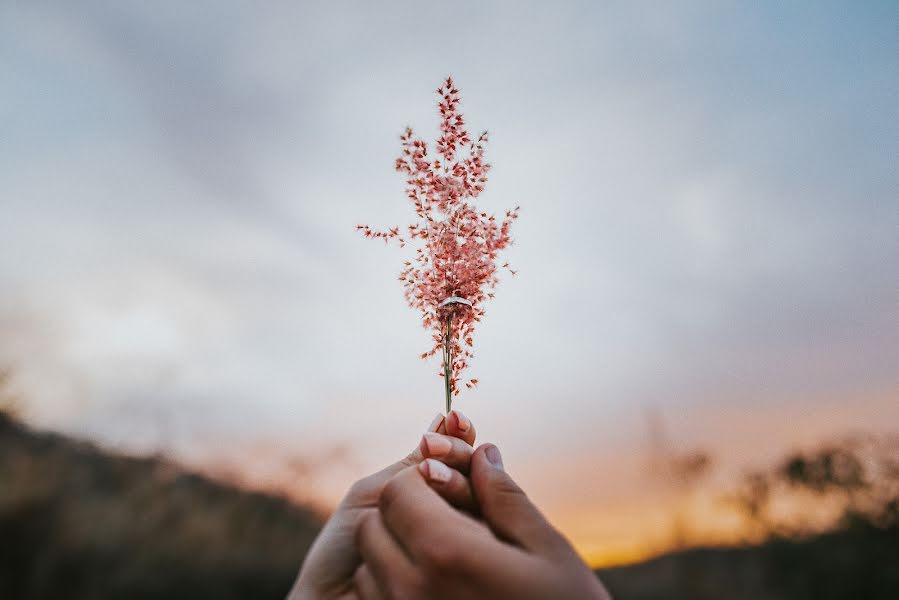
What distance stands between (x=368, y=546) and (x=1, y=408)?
40.2 ft

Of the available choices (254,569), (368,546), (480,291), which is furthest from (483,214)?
(254,569)

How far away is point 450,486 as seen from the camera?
268 cm

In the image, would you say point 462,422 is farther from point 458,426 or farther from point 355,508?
point 355,508

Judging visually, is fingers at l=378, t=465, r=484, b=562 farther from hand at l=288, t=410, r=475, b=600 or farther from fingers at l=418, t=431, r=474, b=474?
fingers at l=418, t=431, r=474, b=474

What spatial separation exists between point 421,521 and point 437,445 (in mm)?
928

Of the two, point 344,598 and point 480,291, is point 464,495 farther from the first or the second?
point 480,291

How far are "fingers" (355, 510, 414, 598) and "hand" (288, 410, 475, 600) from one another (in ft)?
0.49

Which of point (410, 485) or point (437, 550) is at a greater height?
point (410, 485)

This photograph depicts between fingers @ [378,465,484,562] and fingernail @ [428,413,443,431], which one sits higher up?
fingernail @ [428,413,443,431]

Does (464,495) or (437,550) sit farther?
(464,495)

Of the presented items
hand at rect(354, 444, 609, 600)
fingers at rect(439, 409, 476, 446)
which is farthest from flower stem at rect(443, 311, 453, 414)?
hand at rect(354, 444, 609, 600)

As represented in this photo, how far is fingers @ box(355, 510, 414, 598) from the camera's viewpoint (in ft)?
6.77

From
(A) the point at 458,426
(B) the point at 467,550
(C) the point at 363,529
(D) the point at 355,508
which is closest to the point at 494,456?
(A) the point at 458,426

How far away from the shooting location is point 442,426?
3508mm
